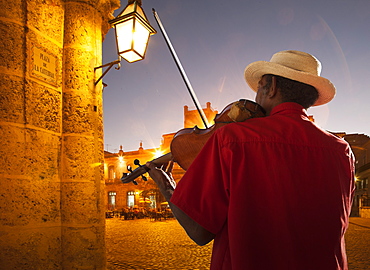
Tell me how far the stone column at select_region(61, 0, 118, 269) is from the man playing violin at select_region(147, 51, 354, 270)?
2.53m

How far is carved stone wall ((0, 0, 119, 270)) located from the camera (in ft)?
8.26

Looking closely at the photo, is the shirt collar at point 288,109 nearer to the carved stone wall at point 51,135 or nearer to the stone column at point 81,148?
the carved stone wall at point 51,135

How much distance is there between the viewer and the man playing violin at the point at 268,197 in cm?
93

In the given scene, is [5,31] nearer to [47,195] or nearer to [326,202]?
[47,195]

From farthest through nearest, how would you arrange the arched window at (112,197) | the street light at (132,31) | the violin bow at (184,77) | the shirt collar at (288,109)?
the arched window at (112,197) < the street light at (132,31) < the violin bow at (184,77) < the shirt collar at (288,109)

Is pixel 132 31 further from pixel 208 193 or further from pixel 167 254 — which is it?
pixel 167 254

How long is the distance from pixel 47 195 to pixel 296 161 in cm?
257

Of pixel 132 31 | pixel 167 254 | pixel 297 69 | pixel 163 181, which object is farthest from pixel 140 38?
pixel 167 254

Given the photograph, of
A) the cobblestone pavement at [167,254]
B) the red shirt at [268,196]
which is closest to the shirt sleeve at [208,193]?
the red shirt at [268,196]

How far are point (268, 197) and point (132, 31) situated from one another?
306 centimetres

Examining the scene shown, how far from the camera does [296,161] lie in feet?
3.20

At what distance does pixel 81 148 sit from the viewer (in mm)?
3357

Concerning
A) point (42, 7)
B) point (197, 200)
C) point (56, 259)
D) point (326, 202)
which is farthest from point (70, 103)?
point (326, 202)

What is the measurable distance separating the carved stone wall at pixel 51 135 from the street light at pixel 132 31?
0.32m
